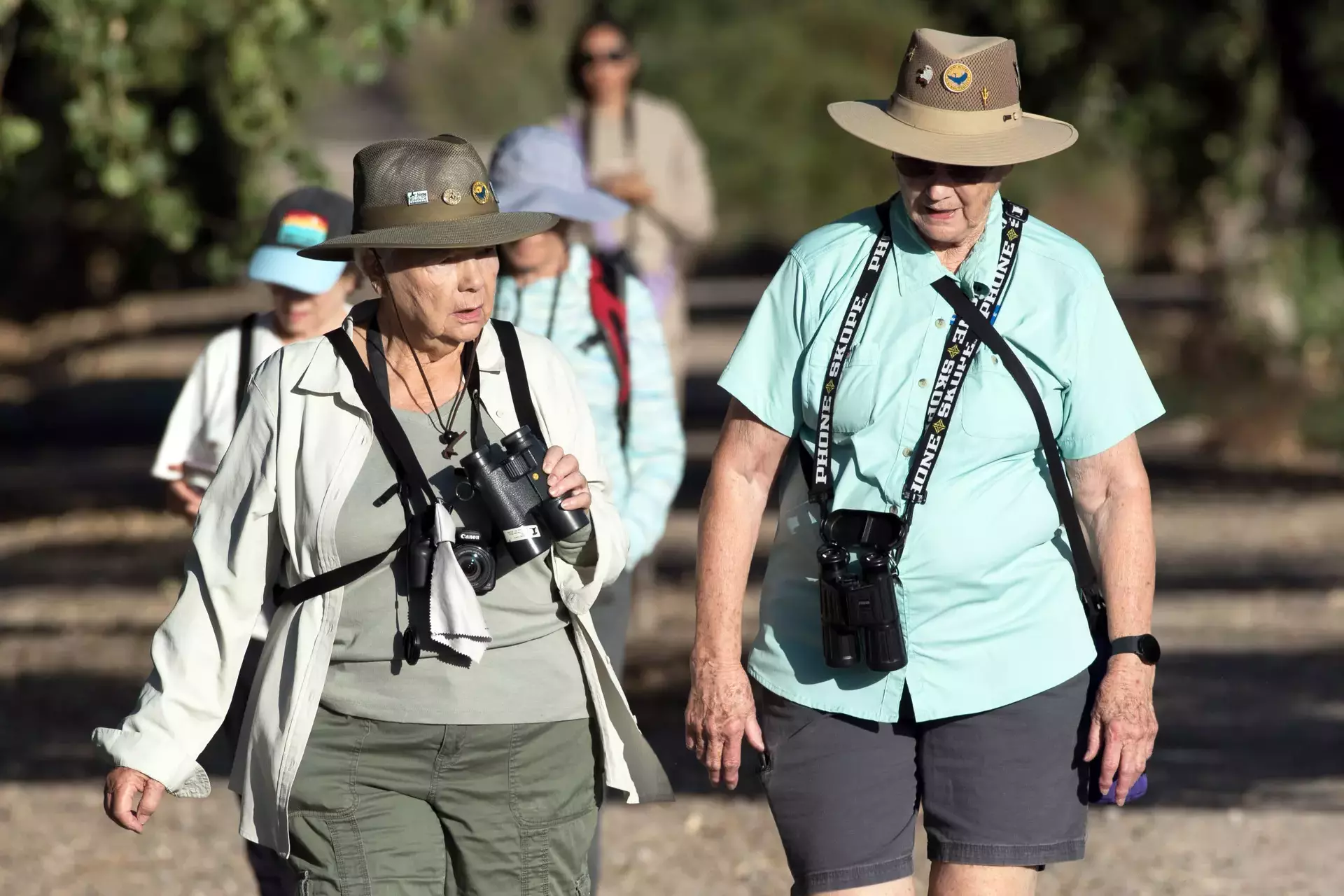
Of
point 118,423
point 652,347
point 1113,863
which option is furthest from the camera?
point 118,423

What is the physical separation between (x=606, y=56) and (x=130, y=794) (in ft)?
18.0

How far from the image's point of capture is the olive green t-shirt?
3650 mm

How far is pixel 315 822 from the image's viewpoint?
12.1 feet

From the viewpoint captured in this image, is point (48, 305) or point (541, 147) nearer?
point (541, 147)

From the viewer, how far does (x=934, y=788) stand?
3.90 m

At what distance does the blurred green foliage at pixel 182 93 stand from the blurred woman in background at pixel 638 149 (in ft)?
2.00

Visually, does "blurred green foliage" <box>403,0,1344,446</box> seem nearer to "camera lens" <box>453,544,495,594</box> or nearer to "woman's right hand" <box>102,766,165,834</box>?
"camera lens" <box>453,544,495,594</box>

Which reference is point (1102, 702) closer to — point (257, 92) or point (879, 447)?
point (879, 447)

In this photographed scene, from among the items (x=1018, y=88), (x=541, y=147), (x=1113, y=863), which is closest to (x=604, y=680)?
(x=1018, y=88)

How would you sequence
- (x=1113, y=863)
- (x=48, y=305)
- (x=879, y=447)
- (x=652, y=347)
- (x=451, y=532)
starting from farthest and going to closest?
(x=48, y=305) < (x=1113, y=863) < (x=652, y=347) < (x=879, y=447) < (x=451, y=532)

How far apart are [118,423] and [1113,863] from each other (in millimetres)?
16973

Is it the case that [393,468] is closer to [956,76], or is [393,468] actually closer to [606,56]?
[956,76]

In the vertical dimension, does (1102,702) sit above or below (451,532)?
below

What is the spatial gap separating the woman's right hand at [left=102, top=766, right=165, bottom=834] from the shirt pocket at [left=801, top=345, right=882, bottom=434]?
1.35 metres
